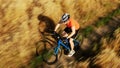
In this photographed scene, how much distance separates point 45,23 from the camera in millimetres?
16328

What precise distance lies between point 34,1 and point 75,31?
3.25 m

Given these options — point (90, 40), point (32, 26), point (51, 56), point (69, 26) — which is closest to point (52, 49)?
point (51, 56)

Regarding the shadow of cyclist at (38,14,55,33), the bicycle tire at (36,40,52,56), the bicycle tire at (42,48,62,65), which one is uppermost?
the shadow of cyclist at (38,14,55,33)

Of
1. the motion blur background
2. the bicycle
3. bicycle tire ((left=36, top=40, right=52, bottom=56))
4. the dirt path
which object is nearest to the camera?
the motion blur background

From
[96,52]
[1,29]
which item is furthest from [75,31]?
[1,29]

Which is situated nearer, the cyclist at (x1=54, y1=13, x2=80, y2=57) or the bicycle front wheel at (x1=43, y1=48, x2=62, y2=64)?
the cyclist at (x1=54, y1=13, x2=80, y2=57)

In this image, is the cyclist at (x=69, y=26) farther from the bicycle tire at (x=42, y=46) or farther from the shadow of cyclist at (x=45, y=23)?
the shadow of cyclist at (x=45, y=23)

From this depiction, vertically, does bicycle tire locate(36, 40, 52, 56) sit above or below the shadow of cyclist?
below

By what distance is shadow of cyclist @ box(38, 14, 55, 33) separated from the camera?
16062mm

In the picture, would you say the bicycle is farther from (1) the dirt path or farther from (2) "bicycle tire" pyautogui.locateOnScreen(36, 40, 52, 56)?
(1) the dirt path

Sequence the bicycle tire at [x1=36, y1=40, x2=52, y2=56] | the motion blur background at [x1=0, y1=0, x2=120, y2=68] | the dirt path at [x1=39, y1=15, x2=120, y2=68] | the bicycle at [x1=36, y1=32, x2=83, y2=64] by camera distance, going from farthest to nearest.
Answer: the bicycle tire at [x1=36, y1=40, x2=52, y2=56] < the dirt path at [x1=39, y1=15, x2=120, y2=68] < the bicycle at [x1=36, y1=32, x2=83, y2=64] < the motion blur background at [x1=0, y1=0, x2=120, y2=68]

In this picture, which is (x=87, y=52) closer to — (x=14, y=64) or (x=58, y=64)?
(x=58, y=64)

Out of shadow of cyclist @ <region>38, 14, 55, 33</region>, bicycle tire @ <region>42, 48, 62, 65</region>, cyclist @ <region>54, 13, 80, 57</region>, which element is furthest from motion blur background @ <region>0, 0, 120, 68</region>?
cyclist @ <region>54, 13, 80, 57</region>

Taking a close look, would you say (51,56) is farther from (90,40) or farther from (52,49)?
(90,40)
